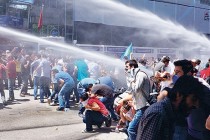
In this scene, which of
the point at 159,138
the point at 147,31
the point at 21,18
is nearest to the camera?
the point at 159,138

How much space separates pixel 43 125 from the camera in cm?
884

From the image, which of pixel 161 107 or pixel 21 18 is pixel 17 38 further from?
pixel 161 107

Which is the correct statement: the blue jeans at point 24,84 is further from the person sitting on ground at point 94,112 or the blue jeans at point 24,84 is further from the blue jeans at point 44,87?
the person sitting on ground at point 94,112

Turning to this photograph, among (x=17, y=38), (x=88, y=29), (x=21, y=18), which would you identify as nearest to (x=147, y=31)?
(x=88, y=29)

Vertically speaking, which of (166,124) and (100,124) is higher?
(166,124)

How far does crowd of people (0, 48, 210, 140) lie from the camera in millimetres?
2939

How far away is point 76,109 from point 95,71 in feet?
6.67

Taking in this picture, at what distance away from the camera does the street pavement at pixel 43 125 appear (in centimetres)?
778

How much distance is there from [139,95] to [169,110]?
351 centimetres

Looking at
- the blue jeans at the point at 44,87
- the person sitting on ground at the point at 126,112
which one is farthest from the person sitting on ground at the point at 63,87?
the person sitting on ground at the point at 126,112

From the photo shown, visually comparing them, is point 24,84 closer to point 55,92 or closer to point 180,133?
point 55,92

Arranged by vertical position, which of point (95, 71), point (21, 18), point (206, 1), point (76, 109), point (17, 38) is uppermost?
point (206, 1)

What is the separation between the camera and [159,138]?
285 cm

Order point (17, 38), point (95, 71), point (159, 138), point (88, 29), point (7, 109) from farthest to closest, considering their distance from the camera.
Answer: point (88, 29), point (17, 38), point (95, 71), point (7, 109), point (159, 138)
